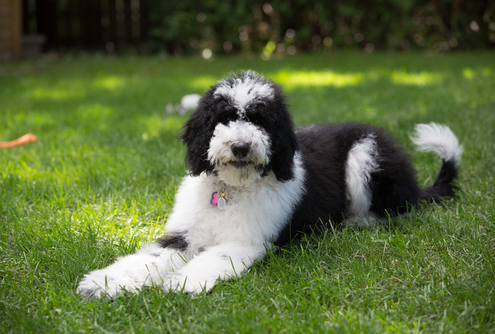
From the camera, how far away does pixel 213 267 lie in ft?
7.25

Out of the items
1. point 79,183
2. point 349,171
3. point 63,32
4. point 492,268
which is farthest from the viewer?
point 63,32

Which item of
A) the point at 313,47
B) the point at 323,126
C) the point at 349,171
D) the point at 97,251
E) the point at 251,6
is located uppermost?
the point at 251,6

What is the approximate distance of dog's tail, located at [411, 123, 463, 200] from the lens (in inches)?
123

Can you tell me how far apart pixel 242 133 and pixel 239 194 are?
0.43 metres

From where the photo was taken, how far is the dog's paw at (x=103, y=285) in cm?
210

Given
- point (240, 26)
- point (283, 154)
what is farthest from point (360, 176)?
point (240, 26)

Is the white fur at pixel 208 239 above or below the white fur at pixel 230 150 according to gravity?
below

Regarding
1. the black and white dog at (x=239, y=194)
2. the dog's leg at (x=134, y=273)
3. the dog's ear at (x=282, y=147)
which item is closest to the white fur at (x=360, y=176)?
the black and white dog at (x=239, y=194)

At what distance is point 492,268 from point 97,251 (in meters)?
2.11

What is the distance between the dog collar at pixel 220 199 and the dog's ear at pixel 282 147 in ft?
1.07

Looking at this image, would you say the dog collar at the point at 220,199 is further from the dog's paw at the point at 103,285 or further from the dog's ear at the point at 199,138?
the dog's paw at the point at 103,285

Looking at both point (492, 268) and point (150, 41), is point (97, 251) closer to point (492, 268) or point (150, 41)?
point (492, 268)

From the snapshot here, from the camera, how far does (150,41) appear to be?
1334 centimetres

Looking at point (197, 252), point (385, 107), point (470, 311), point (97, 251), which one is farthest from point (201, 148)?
point (385, 107)
